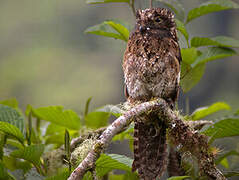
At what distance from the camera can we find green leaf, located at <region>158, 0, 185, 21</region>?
1947 mm

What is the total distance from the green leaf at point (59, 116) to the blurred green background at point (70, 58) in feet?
24.1

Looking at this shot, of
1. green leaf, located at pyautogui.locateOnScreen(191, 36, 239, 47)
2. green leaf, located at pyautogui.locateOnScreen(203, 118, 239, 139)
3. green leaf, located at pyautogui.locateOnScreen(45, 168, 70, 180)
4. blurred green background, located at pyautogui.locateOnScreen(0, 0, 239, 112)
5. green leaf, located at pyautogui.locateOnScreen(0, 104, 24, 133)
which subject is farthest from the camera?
blurred green background, located at pyautogui.locateOnScreen(0, 0, 239, 112)

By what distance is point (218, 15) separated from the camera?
11.4m

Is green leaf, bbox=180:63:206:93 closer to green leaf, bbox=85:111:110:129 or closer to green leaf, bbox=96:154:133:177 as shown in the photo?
green leaf, bbox=85:111:110:129

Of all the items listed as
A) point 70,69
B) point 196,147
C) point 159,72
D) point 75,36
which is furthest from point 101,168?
point 75,36

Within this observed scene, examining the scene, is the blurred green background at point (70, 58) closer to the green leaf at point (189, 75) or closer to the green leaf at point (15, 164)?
the green leaf at point (189, 75)

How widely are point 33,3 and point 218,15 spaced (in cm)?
735

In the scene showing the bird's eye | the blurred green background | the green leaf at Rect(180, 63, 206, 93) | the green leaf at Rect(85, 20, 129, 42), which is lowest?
the blurred green background

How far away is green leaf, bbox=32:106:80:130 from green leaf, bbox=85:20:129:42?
1.41 ft

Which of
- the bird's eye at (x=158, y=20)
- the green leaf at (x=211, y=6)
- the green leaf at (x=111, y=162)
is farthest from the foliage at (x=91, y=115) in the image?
the green leaf at (x=111, y=162)

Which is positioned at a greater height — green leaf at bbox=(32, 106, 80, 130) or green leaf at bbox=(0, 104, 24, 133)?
green leaf at bbox=(0, 104, 24, 133)

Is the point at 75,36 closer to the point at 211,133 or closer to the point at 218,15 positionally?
the point at 218,15

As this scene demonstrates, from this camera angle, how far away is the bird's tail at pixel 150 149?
181 cm

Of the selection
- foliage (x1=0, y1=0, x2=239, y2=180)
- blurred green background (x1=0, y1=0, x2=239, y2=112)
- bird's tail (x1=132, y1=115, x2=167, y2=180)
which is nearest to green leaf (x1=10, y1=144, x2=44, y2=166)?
foliage (x1=0, y1=0, x2=239, y2=180)
